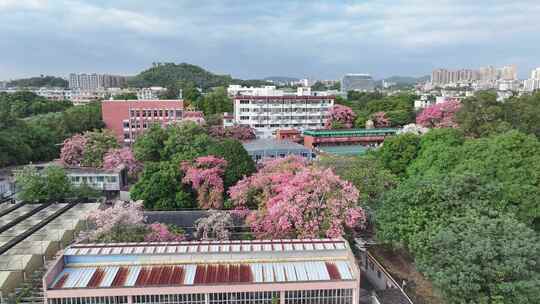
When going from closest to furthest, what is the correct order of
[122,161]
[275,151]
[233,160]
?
[233,160] → [122,161] → [275,151]

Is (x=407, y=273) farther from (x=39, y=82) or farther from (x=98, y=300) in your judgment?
(x=39, y=82)

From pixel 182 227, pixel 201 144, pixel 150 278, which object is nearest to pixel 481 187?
pixel 150 278

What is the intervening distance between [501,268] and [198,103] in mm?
47537

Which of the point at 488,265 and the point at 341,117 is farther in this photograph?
the point at 341,117

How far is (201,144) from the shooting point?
915 inches

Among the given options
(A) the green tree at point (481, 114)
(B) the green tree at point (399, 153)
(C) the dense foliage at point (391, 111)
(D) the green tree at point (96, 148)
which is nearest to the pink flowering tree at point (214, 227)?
(B) the green tree at point (399, 153)

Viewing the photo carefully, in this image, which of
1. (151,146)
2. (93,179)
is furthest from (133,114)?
(93,179)

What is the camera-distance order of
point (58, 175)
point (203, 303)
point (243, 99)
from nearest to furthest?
point (203, 303) < point (58, 175) < point (243, 99)

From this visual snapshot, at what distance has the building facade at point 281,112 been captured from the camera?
44.7m

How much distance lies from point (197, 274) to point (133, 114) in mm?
31604

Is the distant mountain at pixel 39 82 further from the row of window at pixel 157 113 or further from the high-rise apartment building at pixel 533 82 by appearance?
the high-rise apartment building at pixel 533 82

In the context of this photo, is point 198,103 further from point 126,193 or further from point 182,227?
point 182,227

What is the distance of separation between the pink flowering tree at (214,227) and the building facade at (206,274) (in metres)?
2.92

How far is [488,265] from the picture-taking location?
9742mm
